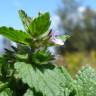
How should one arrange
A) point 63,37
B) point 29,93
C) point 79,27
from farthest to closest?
1. point 79,27
2. point 63,37
3. point 29,93

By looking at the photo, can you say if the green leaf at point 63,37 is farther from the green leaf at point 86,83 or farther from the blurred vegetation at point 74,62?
Answer: the blurred vegetation at point 74,62

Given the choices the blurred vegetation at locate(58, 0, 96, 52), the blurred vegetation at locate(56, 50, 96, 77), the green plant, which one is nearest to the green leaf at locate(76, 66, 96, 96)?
the green plant

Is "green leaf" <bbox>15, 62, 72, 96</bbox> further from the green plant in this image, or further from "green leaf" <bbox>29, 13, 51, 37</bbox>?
"green leaf" <bbox>29, 13, 51, 37</bbox>

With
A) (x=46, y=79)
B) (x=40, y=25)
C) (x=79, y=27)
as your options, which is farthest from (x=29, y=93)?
(x=79, y=27)

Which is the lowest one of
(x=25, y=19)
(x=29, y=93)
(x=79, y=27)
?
(x=29, y=93)

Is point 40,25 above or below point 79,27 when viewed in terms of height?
below

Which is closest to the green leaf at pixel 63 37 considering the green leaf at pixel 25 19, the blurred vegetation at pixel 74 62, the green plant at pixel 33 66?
the green plant at pixel 33 66

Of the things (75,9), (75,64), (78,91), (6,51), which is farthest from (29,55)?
(75,9)

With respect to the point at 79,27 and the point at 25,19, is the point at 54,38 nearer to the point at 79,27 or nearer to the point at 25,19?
the point at 25,19
